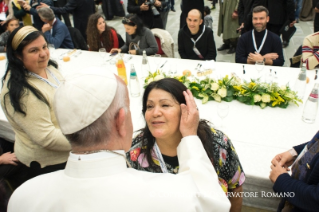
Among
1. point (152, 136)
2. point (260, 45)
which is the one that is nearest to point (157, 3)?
point (260, 45)

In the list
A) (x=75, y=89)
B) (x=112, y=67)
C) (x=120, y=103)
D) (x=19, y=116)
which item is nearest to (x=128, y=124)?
(x=120, y=103)

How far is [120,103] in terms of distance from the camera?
0.98 meters

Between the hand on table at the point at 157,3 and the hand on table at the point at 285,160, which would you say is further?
the hand on table at the point at 157,3

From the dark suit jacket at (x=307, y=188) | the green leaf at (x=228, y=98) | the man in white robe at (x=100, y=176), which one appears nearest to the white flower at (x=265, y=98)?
the green leaf at (x=228, y=98)

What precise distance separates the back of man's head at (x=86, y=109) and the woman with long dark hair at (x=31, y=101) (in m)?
0.94

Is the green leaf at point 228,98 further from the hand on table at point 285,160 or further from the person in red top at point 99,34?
the person in red top at point 99,34

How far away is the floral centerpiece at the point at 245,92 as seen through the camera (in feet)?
7.83

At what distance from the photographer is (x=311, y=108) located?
2.20m

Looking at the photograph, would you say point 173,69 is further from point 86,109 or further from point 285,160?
point 86,109

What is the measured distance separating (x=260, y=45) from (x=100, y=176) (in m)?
3.31

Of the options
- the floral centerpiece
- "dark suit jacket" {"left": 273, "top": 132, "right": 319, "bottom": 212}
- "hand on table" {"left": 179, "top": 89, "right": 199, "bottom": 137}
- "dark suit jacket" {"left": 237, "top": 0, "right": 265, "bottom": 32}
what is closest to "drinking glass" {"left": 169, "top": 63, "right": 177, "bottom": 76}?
the floral centerpiece

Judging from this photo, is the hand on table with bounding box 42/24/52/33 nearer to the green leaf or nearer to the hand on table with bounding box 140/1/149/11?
the hand on table with bounding box 140/1/149/11

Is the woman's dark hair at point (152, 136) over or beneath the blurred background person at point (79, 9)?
beneath

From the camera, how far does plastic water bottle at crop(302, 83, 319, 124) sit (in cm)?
217
